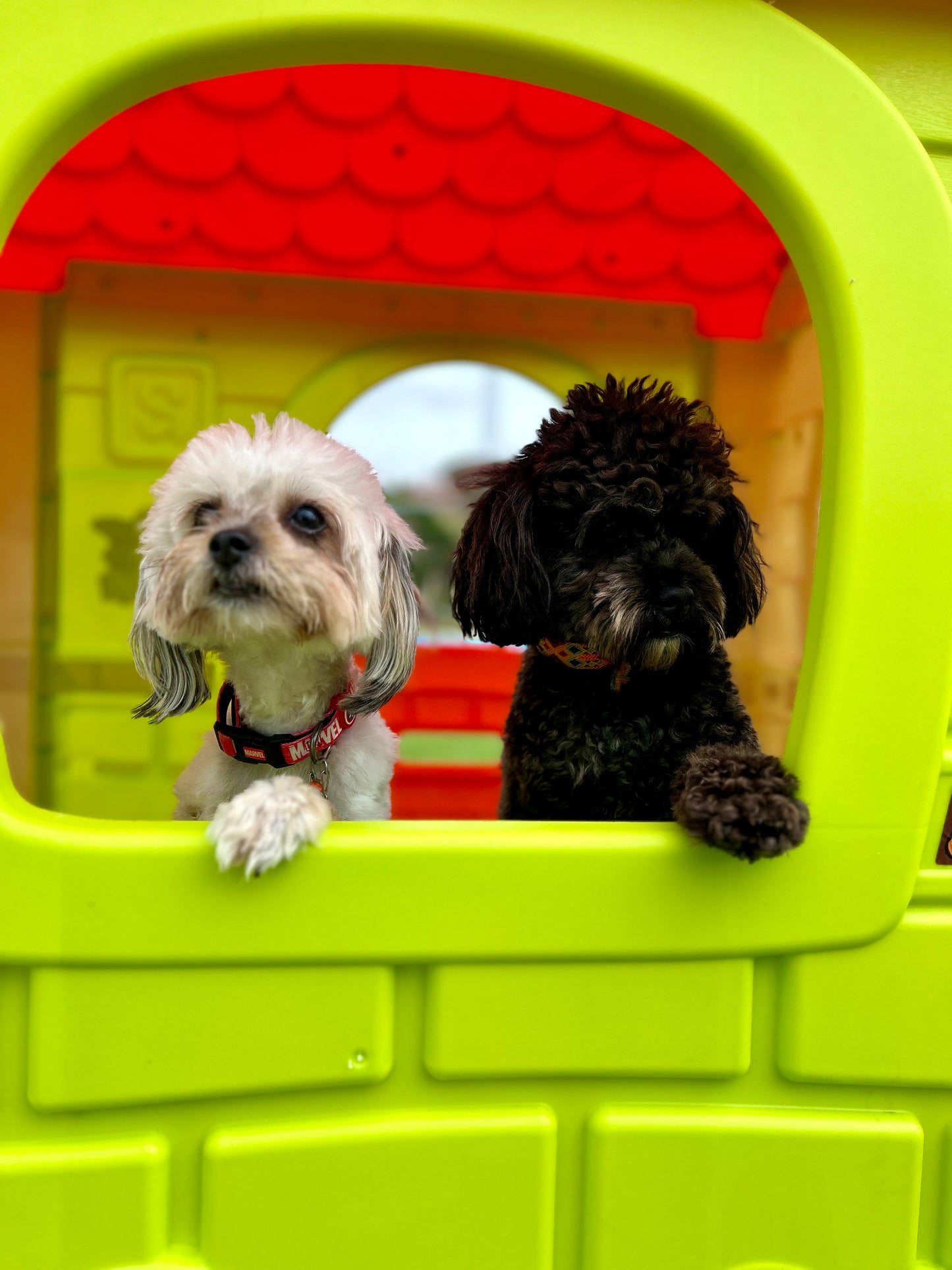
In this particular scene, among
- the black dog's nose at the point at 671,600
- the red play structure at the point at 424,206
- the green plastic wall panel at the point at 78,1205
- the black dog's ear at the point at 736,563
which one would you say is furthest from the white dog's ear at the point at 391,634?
the red play structure at the point at 424,206

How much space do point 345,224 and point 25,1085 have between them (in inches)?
90.7

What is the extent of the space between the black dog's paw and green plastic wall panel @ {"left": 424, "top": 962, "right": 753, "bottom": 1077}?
200 millimetres

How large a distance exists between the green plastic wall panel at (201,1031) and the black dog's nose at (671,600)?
72cm

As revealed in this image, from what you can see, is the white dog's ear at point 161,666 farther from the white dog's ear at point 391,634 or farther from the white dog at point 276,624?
the white dog's ear at point 391,634

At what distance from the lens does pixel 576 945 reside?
1.29 meters

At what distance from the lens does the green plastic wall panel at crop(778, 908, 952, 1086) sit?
1330 millimetres

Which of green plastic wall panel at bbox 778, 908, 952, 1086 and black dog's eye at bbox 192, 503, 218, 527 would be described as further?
black dog's eye at bbox 192, 503, 218, 527

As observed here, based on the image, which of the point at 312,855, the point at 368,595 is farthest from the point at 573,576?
the point at 312,855

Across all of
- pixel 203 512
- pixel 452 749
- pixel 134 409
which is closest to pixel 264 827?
pixel 203 512

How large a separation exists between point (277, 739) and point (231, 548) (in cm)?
36

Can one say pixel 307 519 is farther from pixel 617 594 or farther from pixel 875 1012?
pixel 875 1012

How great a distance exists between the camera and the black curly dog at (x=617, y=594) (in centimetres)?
151

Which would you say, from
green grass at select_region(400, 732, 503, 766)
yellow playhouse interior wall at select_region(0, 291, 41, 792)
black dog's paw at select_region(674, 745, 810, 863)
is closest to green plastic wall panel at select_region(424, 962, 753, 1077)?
black dog's paw at select_region(674, 745, 810, 863)

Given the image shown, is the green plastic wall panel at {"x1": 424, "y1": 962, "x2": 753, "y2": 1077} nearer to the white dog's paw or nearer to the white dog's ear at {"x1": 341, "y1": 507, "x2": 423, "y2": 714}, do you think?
the white dog's paw
